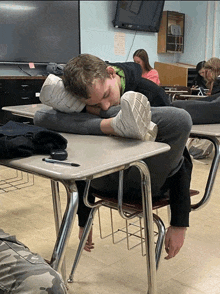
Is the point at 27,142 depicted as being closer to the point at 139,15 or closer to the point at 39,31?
the point at 39,31

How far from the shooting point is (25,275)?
810 millimetres

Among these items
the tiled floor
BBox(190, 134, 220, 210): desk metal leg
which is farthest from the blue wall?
BBox(190, 134, 220, 210): desk metal leg

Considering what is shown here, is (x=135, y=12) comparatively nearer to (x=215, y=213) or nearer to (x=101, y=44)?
(x=101, y=44)

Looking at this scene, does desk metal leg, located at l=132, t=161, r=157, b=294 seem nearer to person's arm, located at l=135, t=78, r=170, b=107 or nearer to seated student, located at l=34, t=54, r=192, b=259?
seated student, located at l=34, t=54, r=192, b=259

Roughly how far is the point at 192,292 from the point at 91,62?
1.06 m

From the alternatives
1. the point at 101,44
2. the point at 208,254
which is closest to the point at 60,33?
the point at 101,44

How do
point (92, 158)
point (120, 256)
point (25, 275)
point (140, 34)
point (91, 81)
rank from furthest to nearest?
1. point (140, 34)
2. point (120, 256)
3. point (91, 81)
4. point (92, 158)
5. point (25, 275)

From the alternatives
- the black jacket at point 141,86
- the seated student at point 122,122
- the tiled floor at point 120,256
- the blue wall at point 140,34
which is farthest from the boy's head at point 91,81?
the blue wall at point 140,34

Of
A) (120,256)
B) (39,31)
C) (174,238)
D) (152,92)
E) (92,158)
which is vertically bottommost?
(120,256)

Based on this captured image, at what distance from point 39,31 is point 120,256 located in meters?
3.96

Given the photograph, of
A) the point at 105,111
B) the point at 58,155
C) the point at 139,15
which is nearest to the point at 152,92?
the point at 105,111

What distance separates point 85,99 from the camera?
1218mm

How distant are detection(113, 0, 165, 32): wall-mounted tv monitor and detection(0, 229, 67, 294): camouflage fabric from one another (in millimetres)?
5568

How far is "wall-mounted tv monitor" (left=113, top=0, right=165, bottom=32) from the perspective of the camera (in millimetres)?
5961
